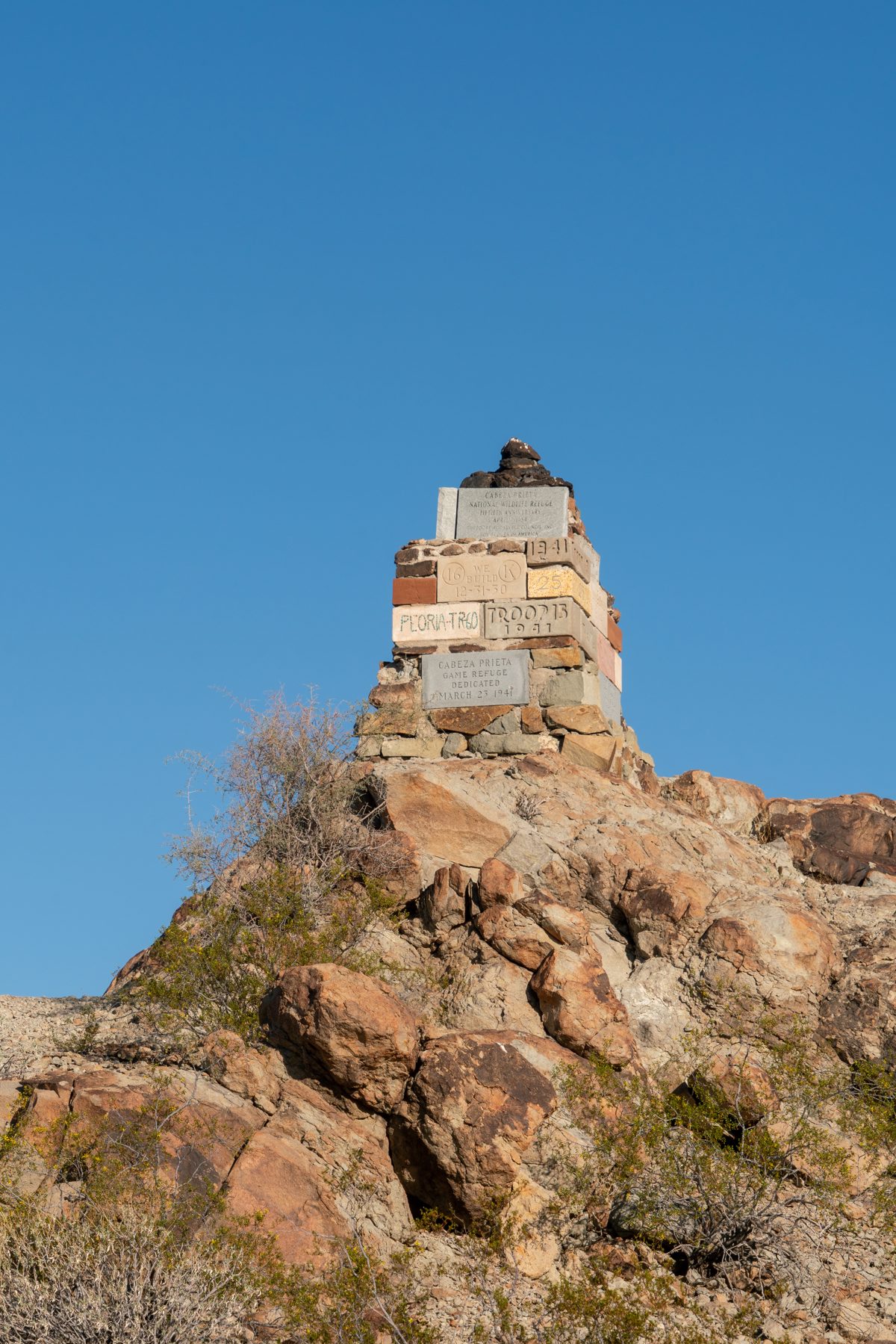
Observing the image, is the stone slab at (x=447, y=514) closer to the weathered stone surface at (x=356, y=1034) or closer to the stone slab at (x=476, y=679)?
the stone slab at (x=476, y=679)

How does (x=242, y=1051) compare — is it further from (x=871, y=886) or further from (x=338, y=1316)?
(x=871, y=886)

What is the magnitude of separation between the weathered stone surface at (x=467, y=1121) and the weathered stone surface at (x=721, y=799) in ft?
16.9

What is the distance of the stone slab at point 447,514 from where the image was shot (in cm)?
1413

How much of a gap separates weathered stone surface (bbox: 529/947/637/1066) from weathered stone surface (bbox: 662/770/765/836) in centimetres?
390

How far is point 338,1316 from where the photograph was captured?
7027 millimetres

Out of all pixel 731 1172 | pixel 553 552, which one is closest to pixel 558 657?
pixel 553 552

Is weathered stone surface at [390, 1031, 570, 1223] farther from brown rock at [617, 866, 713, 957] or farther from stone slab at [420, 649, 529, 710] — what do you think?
stone slab at [420, 649, 529, 710]

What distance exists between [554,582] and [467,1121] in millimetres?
6158

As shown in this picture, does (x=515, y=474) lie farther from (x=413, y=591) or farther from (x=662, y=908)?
(x=662, y=908)

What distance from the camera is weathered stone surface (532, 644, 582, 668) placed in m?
13.1

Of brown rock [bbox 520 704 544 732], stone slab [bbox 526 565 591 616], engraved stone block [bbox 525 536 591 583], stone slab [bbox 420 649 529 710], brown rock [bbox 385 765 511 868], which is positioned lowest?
brown rock [bbox 385 765 511 868]

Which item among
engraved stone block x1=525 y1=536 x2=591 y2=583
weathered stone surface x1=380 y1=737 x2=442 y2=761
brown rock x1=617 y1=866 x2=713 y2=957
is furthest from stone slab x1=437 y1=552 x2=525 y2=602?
brown rock x1=617 y1=866 x2=713 y2=957

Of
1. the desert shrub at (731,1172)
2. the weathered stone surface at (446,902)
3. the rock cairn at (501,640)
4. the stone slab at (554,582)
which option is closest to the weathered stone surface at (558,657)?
the rock cairn at (501,640)

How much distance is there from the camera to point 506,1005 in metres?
9.69
